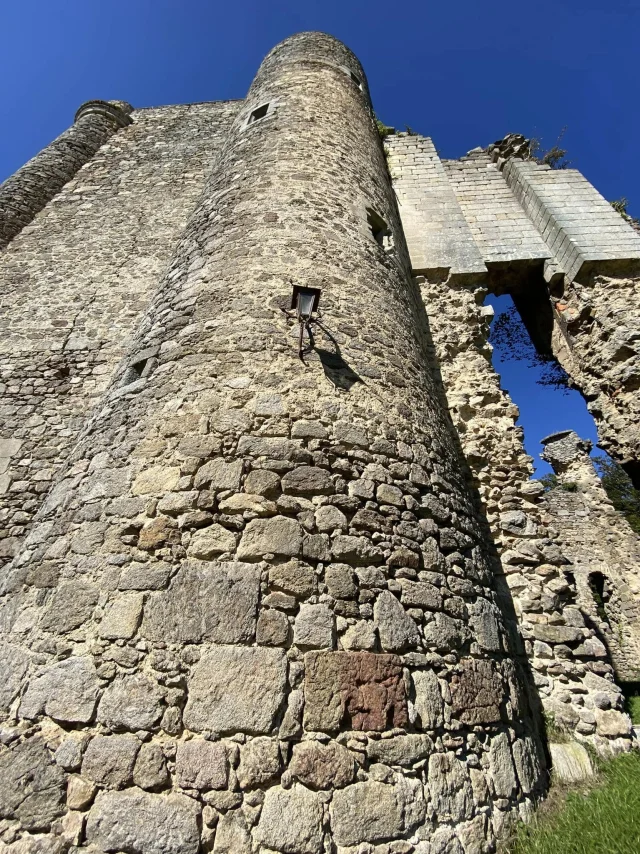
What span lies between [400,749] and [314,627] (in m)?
0.63

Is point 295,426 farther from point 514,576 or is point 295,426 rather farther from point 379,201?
point 379,201

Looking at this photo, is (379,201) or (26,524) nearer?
(26,524)

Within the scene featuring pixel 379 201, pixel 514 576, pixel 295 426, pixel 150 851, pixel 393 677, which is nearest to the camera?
pixel 150 851

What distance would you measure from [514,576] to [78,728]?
3318 mm

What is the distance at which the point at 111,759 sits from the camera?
1813 mm

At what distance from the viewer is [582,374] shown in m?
5.52

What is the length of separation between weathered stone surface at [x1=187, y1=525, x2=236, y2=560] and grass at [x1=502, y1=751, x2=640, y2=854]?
73.3 inches

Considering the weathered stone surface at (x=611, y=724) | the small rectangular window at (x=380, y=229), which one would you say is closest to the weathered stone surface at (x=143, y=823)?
the weathered stone surface at (x=611, y=724)

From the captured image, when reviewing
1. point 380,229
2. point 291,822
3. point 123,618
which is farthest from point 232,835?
point 380,229

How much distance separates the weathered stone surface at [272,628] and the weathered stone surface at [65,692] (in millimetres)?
746

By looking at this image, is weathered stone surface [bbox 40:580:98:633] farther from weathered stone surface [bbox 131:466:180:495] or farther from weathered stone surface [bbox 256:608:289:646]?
weathered stone surface [bbox 256:608:289:646]

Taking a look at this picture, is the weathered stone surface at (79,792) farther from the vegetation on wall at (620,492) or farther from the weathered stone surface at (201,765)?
the vegetation on wall at (620,492)

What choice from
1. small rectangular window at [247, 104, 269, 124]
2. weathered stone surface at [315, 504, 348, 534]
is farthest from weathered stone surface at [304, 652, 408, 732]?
small rectangular window at [247, 104, 269, 124]

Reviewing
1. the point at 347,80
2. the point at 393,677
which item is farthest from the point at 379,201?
the point at 393,677
